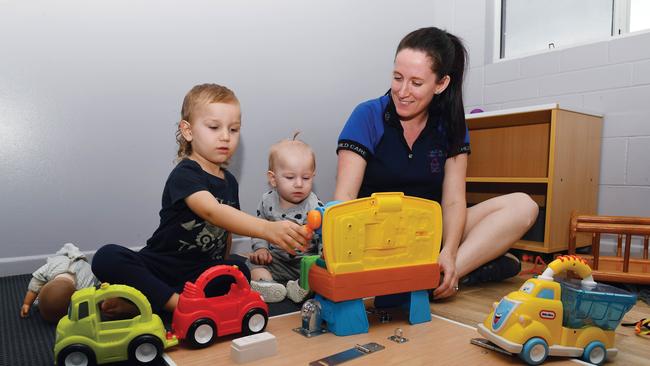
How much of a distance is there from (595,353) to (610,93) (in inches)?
59.5

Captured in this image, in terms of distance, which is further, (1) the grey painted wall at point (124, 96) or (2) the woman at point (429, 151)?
(1) the grey painted wall at point (124, 96)

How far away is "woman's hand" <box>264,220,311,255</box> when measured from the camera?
944 mm

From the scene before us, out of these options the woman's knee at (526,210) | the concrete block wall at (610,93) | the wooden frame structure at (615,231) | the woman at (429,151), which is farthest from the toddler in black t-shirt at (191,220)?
the concrete block wall at (610,93)

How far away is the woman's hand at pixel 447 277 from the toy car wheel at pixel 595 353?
398 mm

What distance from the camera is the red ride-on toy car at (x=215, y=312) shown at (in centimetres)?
93

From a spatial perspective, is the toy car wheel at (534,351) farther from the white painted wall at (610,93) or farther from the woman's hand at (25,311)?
the white painted wall at (610,93)

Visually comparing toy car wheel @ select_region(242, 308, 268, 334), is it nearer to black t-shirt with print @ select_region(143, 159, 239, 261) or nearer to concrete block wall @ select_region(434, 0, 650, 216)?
black t-shirt with print @ select_region(143, 159, 239, 261)

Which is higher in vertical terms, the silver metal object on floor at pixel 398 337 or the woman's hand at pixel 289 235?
the woman's hand at pixel 289 235

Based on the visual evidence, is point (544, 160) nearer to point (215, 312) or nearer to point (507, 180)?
point (507, 180)

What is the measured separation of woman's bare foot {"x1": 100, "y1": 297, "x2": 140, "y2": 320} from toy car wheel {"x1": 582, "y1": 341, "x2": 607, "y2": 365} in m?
0.93

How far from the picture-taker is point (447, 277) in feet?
4.07

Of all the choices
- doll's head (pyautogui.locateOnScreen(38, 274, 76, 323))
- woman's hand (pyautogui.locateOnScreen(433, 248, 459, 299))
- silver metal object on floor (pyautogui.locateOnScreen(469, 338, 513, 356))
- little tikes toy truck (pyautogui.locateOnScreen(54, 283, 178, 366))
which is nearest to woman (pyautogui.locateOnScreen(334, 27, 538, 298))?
woman's hand (pyautogui.locateOnScreen(433, 248, 459, 299))

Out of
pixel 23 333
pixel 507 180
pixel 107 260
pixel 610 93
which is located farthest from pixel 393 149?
pixel 610 93

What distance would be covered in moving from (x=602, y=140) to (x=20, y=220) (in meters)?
2.37
